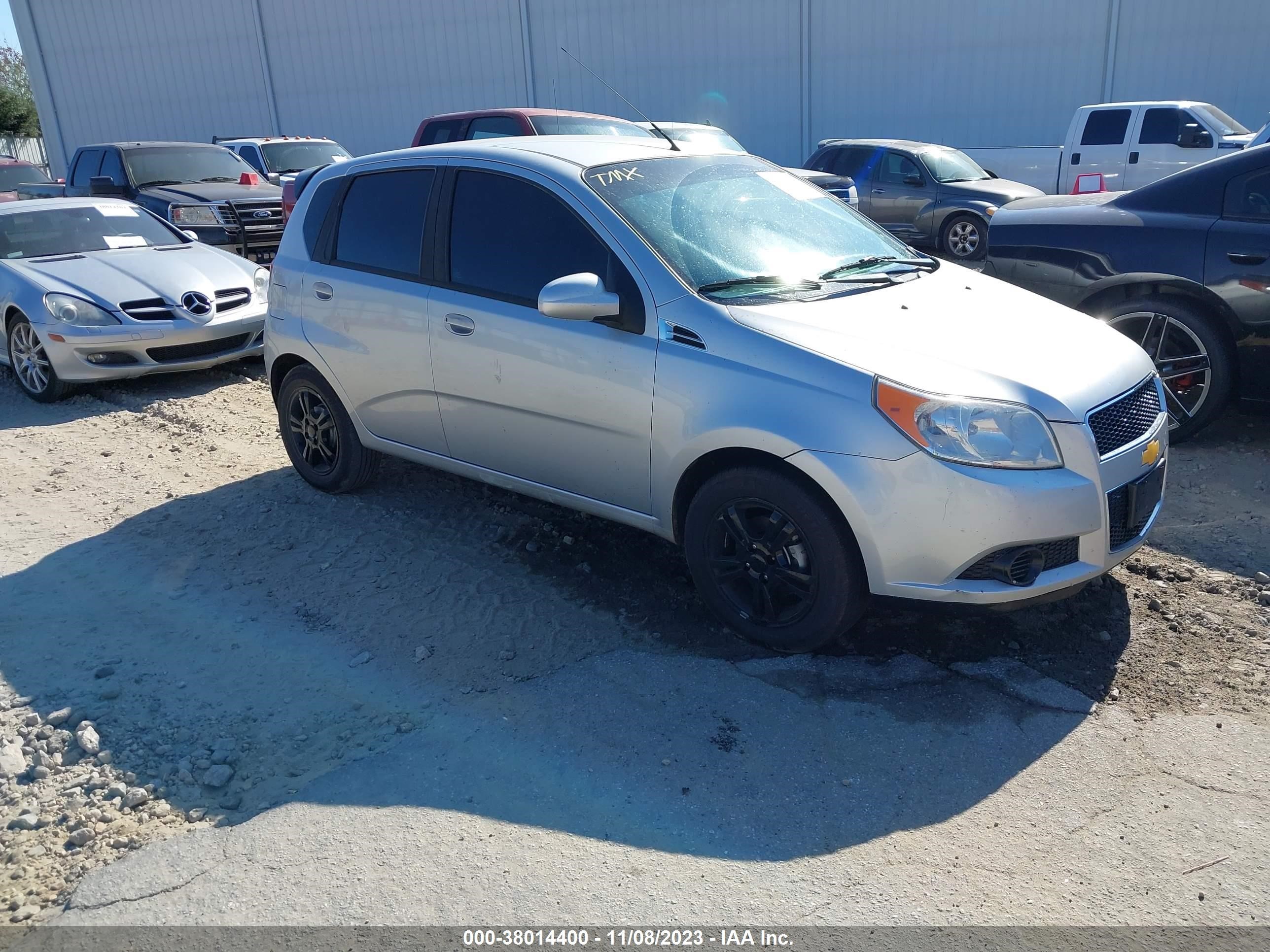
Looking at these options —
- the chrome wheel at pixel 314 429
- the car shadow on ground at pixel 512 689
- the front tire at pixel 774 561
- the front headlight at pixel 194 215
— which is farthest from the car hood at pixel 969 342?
the front headlight at pixel 194 215

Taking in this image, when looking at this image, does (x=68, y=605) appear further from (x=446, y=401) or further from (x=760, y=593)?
(x=760, y=593)

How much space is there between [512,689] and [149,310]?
18.7ft

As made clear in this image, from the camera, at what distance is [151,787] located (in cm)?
314

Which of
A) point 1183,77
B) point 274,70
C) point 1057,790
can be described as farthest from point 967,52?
point 1057,790

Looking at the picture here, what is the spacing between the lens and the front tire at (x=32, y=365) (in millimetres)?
7777

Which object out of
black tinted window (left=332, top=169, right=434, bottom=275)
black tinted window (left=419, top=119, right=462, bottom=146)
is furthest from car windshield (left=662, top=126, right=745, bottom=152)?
black tinted window (left=332, top=169, right=434, bottom=275)

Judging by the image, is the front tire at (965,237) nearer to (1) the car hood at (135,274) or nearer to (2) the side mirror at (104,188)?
(1) the car hood at (135,274)

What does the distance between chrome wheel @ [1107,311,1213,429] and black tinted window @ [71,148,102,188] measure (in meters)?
12.5

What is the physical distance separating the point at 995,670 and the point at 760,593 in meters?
0.88

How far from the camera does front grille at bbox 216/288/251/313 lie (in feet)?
26.7

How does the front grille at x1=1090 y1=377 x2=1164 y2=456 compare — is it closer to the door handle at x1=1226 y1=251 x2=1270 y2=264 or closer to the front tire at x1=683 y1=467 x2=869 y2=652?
the front tire at x1=683 y1=467 x2=869 y2=652

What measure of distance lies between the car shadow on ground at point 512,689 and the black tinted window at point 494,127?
7079 millimetres

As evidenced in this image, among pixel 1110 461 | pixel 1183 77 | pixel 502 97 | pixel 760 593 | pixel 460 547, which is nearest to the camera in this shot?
pixel 1110 461

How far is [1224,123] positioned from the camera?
48.5 feet
